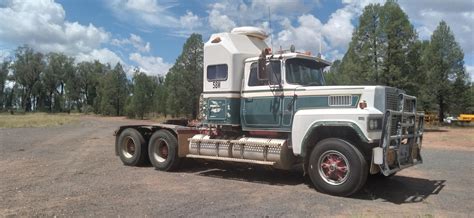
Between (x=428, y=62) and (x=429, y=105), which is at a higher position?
(x=428, y=62)

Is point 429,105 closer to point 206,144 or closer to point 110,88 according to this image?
point 206,144

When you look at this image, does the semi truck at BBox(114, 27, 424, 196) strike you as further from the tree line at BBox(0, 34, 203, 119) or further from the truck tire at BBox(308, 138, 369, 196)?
the tree line at BBox(0, 34, 203, 119)

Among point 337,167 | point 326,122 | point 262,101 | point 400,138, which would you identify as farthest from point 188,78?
point 400,138

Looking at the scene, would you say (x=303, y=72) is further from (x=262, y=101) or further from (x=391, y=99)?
(x=391, y=99)

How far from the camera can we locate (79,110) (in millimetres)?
102125

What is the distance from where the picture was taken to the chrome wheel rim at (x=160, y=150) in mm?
13305

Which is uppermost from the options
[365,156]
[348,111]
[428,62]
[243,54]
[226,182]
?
[428,62]

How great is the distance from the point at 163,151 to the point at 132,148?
1.34 metres

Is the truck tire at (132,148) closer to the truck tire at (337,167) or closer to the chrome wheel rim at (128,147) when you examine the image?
the chrome wheel rim at (128,147)

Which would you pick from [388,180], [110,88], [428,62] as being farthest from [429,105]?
[110,88]

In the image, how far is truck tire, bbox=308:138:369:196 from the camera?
9211 millimetres

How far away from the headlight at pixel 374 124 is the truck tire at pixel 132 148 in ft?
23.0

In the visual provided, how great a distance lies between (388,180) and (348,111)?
121 inches

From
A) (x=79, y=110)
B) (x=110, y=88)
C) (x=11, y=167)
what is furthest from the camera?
(x=79, y=110)
